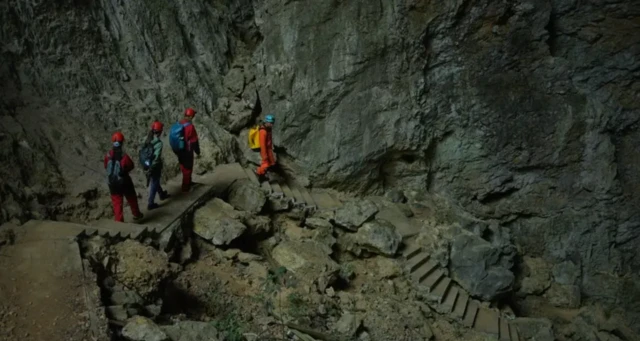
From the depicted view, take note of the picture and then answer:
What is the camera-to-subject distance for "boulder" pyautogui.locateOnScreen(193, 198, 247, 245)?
11.2m

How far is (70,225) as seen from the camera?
9.02m

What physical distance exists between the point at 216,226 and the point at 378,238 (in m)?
4.41

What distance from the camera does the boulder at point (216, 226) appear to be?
36.6ft

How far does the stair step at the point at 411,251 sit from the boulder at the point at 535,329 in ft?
10.7

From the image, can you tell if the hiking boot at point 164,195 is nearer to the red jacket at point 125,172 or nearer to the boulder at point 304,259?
the red jacket at point 125,172

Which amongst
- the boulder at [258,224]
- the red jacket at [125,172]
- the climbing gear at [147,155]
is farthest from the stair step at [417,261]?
the red jacket at [125,172]

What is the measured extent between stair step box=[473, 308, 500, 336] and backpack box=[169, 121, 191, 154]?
8.78m

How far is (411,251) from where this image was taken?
1351cm

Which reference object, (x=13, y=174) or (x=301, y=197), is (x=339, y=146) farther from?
(x=13, y=174)

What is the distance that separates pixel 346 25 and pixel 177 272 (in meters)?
9.12

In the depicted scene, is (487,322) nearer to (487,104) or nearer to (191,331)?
(487,104)

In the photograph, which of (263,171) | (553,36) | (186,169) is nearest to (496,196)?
(553,36)

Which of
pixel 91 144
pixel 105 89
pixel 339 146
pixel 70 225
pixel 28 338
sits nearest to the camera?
pixel 28 338

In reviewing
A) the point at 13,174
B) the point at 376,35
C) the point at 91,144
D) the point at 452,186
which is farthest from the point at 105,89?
the point at 452,186
